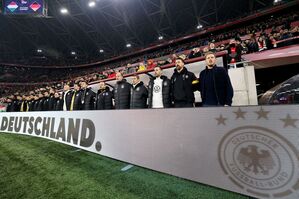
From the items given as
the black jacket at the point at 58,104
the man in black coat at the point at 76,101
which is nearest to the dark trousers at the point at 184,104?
the man in black coat at the point at 76,101

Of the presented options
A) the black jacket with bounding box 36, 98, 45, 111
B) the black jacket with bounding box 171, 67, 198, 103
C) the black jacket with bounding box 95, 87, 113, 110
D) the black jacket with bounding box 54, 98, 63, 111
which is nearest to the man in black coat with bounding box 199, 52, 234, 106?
the black jacket with bounding box 171, 67, 198, 103

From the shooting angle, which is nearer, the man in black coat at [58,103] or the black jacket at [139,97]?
the black jacket at [139,97]

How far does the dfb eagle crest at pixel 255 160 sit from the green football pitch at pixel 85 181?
0.32m

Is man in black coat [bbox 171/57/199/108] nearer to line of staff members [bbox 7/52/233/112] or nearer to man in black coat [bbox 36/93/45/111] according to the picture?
line of staff members [bbox 7/52/233/112]

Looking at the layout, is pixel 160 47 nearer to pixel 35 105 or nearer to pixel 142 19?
pixel 142 19

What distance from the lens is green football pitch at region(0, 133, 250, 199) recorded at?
1.78m

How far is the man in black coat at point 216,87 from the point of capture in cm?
264

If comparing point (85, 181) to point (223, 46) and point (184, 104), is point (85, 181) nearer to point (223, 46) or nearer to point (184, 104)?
point (184, 104)

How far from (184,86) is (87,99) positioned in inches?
116

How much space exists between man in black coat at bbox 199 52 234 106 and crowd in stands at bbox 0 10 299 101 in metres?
1.20

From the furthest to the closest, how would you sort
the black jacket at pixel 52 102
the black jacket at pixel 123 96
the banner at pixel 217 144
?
the black jacket at pixel 52 102, the black jacket at pixel 123 96, the banner at pixel 217 144

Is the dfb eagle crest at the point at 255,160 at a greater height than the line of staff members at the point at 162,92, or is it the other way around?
the line of staff members at the point at 162,92

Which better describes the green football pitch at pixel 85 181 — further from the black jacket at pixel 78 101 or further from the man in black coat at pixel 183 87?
the black jacket at pixel 78 101

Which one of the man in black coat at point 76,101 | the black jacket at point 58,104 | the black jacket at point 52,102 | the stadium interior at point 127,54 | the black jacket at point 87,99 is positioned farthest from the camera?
the black jacket at point 52,102
